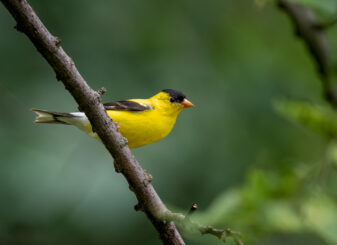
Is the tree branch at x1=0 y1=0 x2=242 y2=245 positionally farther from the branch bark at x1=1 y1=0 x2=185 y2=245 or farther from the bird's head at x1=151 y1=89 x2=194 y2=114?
the bird's head at x1=151 y1=89 x2=194 y2=114

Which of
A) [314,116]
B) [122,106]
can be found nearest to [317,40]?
[314,116]

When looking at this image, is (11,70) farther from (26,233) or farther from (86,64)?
(26,233)

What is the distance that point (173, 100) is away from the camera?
4.44 m

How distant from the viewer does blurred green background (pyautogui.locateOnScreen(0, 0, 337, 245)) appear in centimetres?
299

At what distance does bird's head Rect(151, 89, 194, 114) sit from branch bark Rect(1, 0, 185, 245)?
216 cm

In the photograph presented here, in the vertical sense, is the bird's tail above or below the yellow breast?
above

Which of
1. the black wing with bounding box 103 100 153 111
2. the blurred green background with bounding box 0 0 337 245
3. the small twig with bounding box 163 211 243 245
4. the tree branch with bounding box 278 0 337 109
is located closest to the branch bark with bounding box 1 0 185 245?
the small twig with bounding box 163 211 243 245

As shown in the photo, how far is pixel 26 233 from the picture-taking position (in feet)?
15.0

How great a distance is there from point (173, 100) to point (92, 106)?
245 cm

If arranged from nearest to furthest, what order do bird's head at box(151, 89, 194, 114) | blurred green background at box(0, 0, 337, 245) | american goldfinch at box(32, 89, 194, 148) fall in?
blurred green background at box(0, 0, 337, 245) → american goldfinch at box(32, 89, 194, 148) → bird's head at box(151, 89, 194, 114)

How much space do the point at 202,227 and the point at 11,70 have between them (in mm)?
3260

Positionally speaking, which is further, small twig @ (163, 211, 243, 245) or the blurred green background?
the blurred green background

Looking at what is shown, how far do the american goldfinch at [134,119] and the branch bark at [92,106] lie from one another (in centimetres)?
165

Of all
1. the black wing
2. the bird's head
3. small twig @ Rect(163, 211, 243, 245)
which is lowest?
small twig @ Rect(163, 211, 243, 245)
